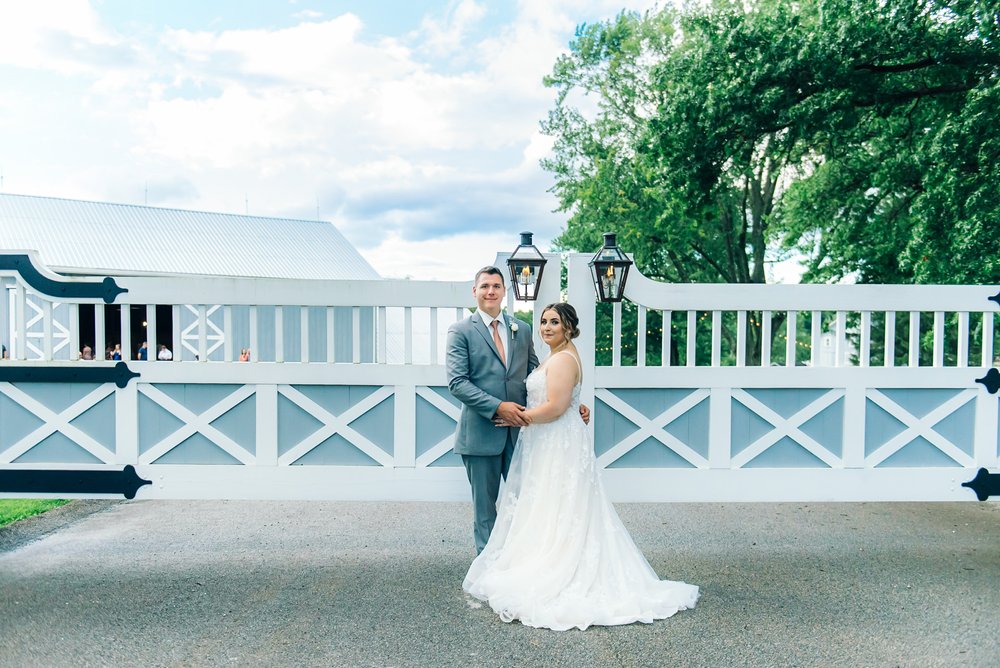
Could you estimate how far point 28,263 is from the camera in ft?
14.5

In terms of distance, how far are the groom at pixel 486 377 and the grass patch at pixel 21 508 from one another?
171 inches

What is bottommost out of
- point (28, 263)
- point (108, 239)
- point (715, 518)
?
point (715, 518)

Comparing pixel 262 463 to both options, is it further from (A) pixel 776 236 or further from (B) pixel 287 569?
(A) pixel 776 236

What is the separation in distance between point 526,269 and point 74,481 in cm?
316

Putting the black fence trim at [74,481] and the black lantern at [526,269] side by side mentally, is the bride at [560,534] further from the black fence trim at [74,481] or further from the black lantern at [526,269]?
the black fence trim at [74,481]

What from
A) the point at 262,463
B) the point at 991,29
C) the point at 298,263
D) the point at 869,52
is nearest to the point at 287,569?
the point at 262,463

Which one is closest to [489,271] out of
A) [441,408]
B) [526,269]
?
[526,269]

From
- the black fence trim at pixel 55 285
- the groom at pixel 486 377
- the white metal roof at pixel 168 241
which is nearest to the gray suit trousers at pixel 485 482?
the groom at pixel 486 377

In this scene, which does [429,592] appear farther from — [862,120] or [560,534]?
[862,120]

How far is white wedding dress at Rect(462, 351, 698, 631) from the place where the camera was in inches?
145

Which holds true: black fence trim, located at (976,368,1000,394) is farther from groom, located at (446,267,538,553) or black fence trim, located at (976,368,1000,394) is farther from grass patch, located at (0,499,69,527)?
grass patch, located at (0,499,69,527)

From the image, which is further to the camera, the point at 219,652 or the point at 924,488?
the point at 924,488

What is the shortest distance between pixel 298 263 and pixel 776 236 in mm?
12165

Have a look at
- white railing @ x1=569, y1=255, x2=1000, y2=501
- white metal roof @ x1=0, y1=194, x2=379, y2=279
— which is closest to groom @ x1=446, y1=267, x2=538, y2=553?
white railing @ x1=569, y1=255, x2=1000, y2=501
